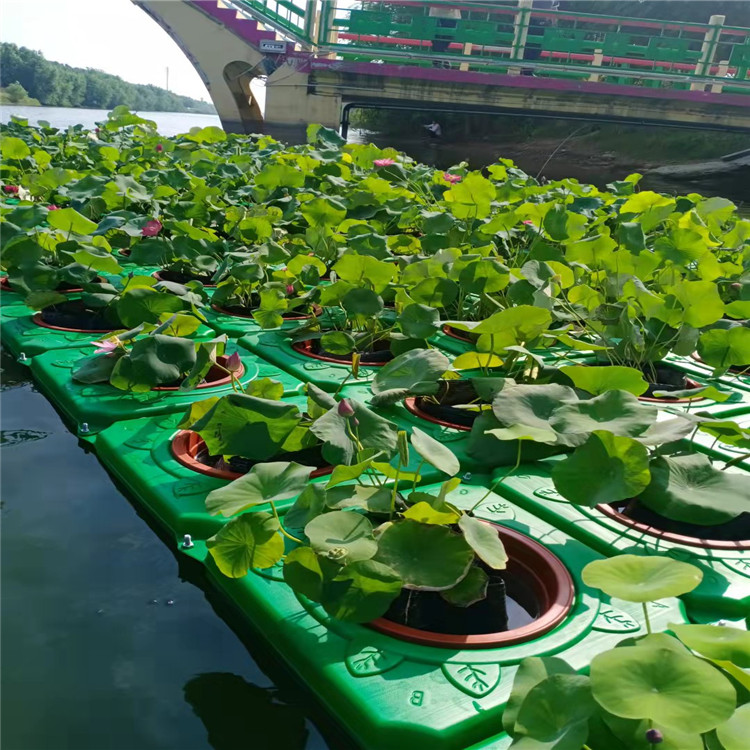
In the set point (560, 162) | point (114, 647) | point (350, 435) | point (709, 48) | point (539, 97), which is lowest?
point (114, 647)

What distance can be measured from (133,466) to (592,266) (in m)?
1.48

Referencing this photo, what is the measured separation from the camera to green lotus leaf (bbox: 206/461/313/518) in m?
0.90

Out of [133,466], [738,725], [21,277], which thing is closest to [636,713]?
[738,725]

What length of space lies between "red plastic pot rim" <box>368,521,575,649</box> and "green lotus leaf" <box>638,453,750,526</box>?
0.17 m

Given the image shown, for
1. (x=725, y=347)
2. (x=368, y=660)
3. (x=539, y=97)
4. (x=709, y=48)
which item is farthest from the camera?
(x=709, y=48)

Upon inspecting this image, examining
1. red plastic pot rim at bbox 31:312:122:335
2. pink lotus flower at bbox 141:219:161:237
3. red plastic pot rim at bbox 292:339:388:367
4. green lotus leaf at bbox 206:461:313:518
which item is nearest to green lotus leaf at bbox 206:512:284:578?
green lotus leaf at bbox 206:461:313:518

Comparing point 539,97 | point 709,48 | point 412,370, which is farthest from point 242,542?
point 709,48

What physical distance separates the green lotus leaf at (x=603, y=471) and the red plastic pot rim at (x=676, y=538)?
12cm

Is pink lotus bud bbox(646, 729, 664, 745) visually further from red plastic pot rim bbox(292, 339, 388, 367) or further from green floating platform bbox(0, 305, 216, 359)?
green floating platform bbox(0, 305, 216, 359)

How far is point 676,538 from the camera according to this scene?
1.03m

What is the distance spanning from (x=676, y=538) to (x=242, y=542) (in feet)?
2.05

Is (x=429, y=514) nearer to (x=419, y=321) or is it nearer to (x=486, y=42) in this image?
(x=419, y=321)

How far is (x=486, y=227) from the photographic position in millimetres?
2381

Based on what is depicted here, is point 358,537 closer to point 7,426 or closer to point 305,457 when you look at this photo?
point 305,457
